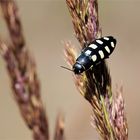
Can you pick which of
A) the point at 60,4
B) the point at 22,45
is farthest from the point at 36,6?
the point at 22,45

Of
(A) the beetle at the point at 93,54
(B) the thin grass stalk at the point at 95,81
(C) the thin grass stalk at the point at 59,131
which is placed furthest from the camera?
(C) the thin grass stalk at the point at 59,131

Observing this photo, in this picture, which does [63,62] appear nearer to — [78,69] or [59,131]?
[59,131]

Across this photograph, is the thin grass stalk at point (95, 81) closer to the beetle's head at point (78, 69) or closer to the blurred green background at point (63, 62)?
the beetle's head at point (78, 69)

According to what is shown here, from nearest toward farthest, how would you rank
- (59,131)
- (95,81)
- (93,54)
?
(95,81) → (93,54) → (59,131)

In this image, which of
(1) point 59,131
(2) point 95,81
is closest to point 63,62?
(1) point 59,131

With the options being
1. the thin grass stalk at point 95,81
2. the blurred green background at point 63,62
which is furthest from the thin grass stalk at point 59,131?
the blurred green background at point 63,62

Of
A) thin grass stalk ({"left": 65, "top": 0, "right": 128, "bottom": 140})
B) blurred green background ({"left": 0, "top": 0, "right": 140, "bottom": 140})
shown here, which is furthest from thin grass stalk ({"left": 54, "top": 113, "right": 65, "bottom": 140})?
blurred green background ({"left": 0, "top": 0, "right": 140, "bottom": 140})

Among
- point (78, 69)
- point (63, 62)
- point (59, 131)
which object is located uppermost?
point (78, 69)

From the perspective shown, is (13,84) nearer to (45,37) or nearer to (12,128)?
(12,128)
